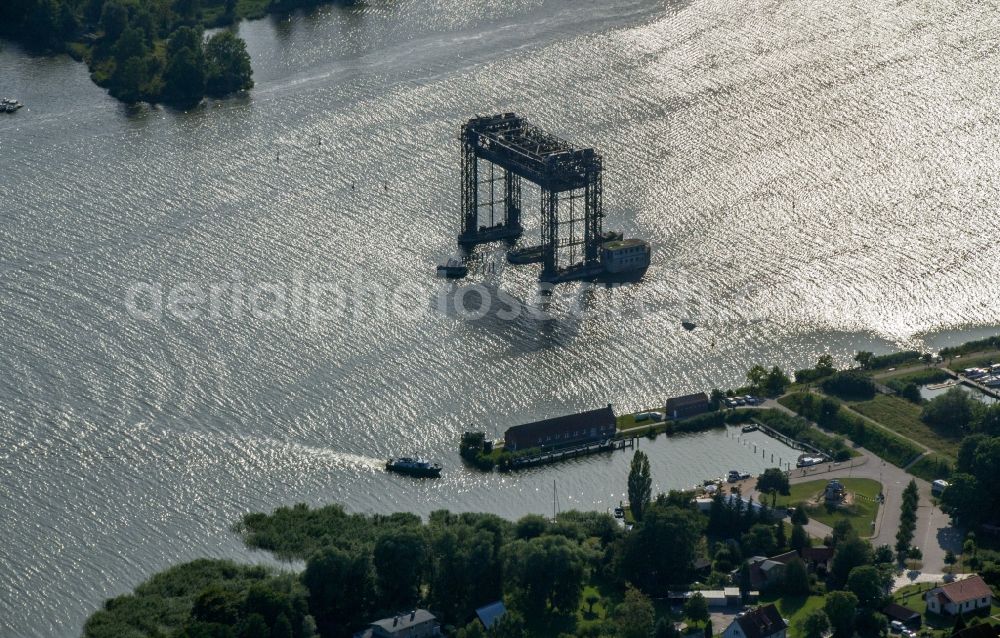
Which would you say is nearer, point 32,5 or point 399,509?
point 399,509

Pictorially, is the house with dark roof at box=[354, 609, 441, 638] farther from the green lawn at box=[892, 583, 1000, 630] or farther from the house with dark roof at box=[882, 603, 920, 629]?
the green lawn at box=[892, 583, 1000, 630]

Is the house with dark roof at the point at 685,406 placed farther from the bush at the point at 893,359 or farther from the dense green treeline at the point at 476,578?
the dense green treeline at the point at 476,578

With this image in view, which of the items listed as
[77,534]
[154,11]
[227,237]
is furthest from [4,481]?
[154,11]

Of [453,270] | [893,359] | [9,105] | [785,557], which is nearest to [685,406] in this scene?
[893,359]

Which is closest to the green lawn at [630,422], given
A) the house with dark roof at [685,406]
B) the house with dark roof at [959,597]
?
the house with dark roof at [685,406]

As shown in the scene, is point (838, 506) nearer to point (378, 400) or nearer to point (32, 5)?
point (378, 400)

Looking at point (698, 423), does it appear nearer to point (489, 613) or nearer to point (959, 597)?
point (959, 597)
